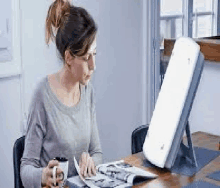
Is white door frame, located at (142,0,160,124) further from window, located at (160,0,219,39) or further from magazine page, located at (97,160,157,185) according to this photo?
magazine page, located at (97,160,157,185)

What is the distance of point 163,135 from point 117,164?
0.72ft

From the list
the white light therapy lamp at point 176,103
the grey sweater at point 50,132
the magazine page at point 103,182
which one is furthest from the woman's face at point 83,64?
the magazine page at point 103,182

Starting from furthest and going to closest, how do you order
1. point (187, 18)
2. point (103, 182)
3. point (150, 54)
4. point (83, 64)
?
point (187, 18) < point (150, 54) < point (83, 64) < point (103, 182)

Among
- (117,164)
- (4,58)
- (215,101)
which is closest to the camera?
(117,164)

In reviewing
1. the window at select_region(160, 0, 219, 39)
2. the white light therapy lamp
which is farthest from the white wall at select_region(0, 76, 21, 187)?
the window at select_region(160, 0, 219, 39)

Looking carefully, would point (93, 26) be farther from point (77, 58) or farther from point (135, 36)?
point (135, 36)

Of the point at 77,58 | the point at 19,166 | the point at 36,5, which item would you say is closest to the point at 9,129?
the point at 36,5

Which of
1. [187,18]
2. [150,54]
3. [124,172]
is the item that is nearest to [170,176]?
[124,172]

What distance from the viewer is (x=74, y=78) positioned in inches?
70.7

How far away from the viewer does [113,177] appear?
1552 mm

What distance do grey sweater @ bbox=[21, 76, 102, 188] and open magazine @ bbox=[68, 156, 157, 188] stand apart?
0.72 ft

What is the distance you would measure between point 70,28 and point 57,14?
4.3 inches

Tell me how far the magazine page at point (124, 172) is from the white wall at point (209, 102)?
0.88 meters

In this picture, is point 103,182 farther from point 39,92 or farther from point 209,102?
point 209,102
